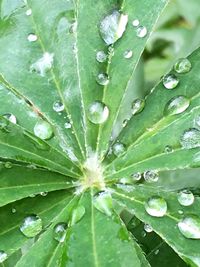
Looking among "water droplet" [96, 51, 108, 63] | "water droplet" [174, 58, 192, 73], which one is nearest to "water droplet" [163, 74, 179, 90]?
"water droplet" [174, 58, 192, 73]

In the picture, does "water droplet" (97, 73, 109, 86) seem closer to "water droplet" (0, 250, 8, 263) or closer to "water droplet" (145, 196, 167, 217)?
"water droplet" (145, 196, 167, 217)

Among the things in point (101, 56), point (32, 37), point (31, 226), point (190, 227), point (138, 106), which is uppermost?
point (32, 37)

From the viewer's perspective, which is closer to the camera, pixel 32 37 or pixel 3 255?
pixel 3 255

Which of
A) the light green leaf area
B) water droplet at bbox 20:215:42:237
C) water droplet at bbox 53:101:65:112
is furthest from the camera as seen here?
water droplet at bbox 53:101:65:112

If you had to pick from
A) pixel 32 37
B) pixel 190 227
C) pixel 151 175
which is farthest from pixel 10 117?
pixel 190 227

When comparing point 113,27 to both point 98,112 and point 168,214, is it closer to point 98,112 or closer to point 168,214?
point 98,112

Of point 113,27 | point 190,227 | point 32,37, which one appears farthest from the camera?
point 32,37
